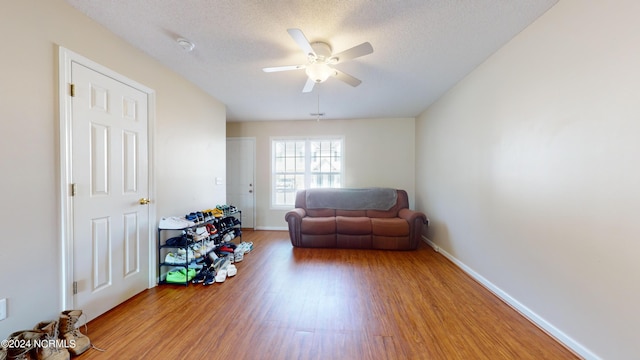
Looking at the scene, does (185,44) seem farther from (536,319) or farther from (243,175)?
(536,319)

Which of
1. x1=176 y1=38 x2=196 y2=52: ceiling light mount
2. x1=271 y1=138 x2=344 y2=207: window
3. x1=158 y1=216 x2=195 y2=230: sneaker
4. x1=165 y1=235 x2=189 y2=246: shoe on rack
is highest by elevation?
x1=176 y1=38 x2=196 y2=52: ceiling light mount

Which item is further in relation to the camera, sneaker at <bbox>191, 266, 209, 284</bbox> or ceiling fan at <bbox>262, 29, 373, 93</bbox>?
sneaker at <bbox>191, 266, 209, 284</bbox>

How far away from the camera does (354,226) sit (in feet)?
12.1

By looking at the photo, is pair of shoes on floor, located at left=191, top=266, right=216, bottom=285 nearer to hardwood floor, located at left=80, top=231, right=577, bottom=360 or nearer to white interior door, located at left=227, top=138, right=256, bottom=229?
hardwood floor, located at left=80, top=231, right=577, bottom=360

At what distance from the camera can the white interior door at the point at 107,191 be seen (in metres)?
1.71

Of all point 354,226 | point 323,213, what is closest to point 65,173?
point 354,226

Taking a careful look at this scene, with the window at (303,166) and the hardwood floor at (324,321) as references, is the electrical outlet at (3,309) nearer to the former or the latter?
the hardwood floor at (324,321)

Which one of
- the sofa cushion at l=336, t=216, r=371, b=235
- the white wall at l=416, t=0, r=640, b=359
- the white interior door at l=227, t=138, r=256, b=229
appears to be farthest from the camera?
the white interior door at l=227, t=138, r=256, b=229

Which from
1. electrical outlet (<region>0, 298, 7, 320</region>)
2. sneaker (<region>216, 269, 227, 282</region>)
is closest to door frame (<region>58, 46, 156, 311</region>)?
electrical outlet (<region>0, 298, 7, 320</region>)

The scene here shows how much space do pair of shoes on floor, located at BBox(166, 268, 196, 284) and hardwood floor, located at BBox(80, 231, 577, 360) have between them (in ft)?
0.25

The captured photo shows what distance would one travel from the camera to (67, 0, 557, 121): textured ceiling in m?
1.63

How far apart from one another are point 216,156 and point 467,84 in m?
3.65

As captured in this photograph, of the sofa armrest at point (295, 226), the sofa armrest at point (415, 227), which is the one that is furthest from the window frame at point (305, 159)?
the sofa armrest at point (415, 227)

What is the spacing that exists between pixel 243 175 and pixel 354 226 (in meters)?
2.81
